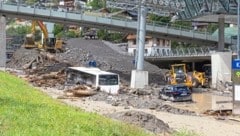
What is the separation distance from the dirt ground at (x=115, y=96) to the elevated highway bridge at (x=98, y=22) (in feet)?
23.2

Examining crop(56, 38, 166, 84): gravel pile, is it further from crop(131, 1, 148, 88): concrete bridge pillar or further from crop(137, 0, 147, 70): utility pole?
crop(131, 1, 148, 88): concrete bridge pillar

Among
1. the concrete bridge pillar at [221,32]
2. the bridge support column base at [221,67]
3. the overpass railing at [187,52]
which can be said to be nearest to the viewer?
the bridge support column base at [221,67]

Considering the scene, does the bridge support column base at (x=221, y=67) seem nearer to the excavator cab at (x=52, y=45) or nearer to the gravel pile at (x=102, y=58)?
the gravel pile at (x=102, y=58)

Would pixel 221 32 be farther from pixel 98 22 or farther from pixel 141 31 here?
pixel 141 31

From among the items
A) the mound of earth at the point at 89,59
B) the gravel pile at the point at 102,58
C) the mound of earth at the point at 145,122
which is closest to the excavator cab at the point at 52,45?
the mound of earth at the point at 89,59

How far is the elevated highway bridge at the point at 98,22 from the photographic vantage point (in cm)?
7681

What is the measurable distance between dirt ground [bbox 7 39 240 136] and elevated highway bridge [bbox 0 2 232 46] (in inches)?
278

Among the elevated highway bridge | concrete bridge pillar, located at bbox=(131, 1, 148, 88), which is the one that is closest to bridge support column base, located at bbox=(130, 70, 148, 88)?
concrete bridge pillar, located at bbox=(131, 1, 148, 88)

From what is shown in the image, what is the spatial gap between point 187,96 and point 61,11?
116 feet

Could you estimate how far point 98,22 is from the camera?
8138cm

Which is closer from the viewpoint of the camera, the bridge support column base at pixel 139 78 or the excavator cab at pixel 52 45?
the bridge support column base at pixel 139 78

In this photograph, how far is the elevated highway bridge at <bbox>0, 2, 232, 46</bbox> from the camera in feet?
252

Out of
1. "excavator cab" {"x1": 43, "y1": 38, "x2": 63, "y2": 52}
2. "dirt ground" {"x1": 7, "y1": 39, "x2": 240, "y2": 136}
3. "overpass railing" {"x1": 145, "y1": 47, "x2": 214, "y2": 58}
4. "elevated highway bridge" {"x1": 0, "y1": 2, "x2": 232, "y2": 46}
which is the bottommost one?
"dirt ground" {"x1": 7, "y1": 39, "x2": 240, "y2": 136}

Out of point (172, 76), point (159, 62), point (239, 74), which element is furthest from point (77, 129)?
point (159, 62)
